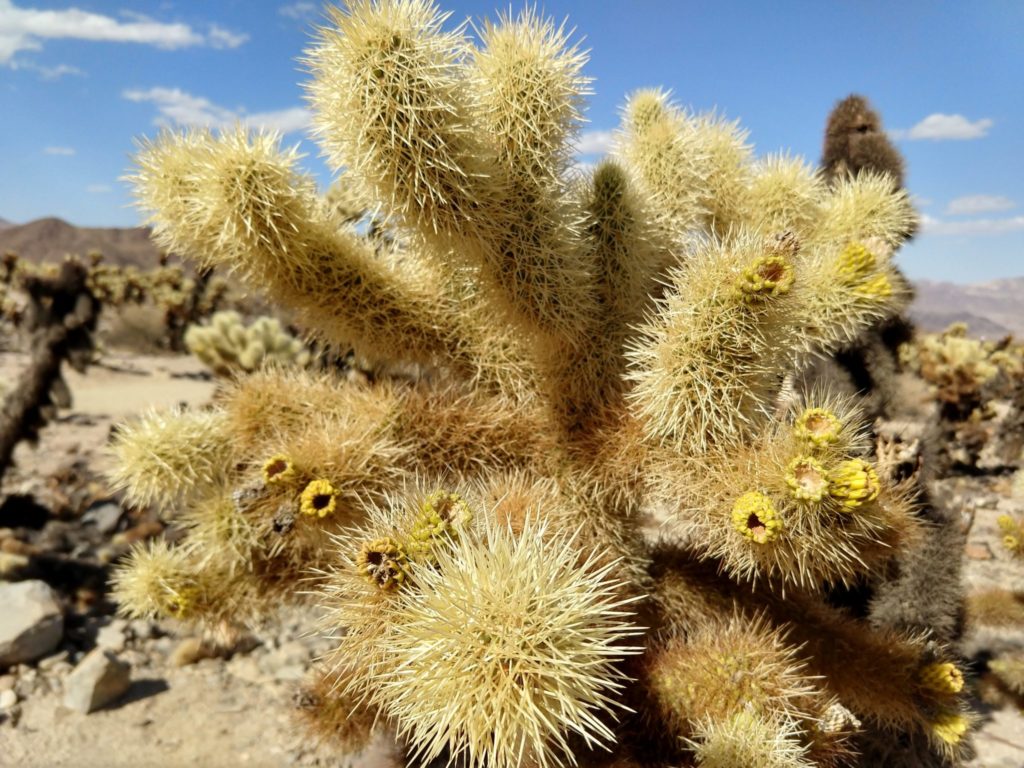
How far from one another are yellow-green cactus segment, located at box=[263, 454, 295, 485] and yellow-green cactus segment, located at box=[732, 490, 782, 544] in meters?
1.07

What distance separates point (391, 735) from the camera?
2.10 m

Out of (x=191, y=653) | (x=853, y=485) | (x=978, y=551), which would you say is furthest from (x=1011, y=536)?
(x=191, y=653)

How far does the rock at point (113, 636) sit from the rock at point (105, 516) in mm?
1427

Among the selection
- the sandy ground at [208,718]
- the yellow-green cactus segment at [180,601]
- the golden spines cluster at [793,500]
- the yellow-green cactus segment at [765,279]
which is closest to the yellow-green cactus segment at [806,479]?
the golden spines cluster at [793,500]

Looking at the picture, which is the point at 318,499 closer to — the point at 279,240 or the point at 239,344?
the point at 279,240

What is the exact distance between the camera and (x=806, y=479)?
1.45m

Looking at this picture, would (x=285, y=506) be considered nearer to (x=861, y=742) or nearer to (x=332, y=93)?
(x=332, y=93)

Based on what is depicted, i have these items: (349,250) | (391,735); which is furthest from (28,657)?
(349,250)

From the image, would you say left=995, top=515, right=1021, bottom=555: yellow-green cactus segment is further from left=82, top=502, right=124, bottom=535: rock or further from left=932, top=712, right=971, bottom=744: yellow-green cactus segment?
left=82, top=502, right=124, bottom=535: rock

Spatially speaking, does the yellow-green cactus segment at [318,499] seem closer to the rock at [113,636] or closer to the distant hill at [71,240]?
the rock at [113,636]

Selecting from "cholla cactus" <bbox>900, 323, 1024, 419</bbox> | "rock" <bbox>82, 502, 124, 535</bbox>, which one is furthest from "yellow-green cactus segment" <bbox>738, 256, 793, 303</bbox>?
"cholla cactus" <bbox>900, 323, 1024, 419</bbox>

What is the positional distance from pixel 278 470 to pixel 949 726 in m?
2.07

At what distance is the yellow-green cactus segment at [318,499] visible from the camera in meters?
1.65

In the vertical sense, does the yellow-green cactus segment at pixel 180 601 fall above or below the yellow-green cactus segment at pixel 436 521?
below
